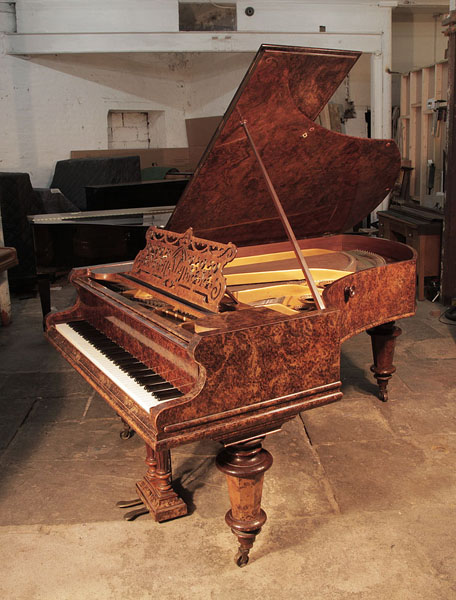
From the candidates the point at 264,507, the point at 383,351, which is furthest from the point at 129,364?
the point at 383,351

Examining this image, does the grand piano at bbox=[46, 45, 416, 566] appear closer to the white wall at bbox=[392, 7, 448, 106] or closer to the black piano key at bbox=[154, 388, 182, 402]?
the black piano key at bbox=[154, 388, 182, 402]

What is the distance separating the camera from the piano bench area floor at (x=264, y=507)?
2133mm

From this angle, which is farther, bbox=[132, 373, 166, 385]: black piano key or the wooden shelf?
the wooden shelf

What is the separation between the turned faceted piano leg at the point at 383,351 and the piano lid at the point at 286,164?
2.20 ft

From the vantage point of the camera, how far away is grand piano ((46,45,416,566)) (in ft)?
6.18

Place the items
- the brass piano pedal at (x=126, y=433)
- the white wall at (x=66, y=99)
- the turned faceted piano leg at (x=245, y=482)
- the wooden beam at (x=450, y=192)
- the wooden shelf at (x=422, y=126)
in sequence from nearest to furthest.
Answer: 1. the turned faceted piano leg at (x=245, y=482)
2. the brass piano pedal at (x=126, y=433)
3. the wooden beam at (x=450, y=192)
4. the wooden shelf at (x=422, y=126)
5. the white wall at (x=66, y=99)

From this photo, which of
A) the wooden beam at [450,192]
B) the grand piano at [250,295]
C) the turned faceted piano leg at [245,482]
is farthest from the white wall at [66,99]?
the turned faceted piano leg at [245,482]

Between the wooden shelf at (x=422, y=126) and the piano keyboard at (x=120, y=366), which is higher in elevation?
the wooden shelf at (x=422, y=126)

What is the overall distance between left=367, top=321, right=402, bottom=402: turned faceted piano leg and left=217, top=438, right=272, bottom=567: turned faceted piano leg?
61.2 inches

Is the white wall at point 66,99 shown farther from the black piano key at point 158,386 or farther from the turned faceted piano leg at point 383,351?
the black piano key at point 158,386

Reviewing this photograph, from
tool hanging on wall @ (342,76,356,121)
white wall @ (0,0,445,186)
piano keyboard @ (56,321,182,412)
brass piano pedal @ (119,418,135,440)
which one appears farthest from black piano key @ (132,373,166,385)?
tool hanging on wall @ (342,76,356,121)

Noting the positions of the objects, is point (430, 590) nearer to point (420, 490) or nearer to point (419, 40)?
point (420, 490)

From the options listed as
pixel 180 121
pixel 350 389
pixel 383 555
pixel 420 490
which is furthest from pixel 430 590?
pixel 180 121

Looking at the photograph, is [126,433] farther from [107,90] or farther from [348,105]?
[348,105]
